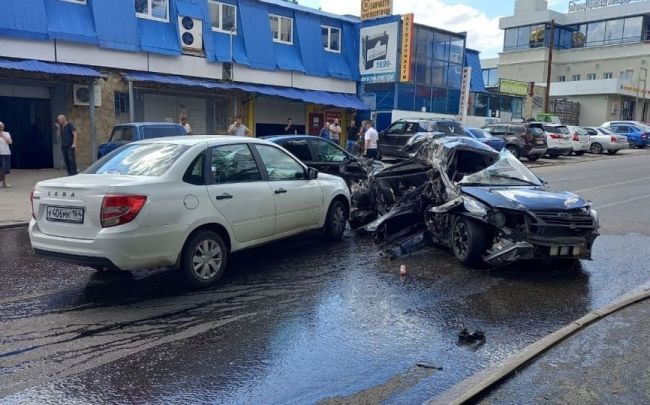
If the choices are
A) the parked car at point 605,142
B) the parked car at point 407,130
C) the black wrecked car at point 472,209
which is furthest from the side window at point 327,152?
the parked car at point 605,142

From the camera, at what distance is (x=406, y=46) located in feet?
80.6

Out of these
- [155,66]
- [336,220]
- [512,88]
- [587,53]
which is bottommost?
[336,220]

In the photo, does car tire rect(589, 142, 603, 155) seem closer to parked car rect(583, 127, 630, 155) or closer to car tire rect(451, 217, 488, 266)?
parked car rect(583, 127, 630, 155)

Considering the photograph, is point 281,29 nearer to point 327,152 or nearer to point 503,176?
point 327,152

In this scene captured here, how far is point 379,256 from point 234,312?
2.84 m

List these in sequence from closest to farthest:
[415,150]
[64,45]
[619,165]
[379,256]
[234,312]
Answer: [234,312]
[379,256]
[415,150]
[64,45]
[619,165]

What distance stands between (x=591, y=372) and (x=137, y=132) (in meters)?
12.4

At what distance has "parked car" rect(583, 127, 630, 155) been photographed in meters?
29.3

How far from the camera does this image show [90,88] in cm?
1691

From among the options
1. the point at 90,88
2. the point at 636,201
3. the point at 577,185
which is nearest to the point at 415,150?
the point at 636,201

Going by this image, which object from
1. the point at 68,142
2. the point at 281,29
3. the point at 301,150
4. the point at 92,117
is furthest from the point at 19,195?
the point at 281,29

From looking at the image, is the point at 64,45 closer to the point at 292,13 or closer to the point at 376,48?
the point at 292,13

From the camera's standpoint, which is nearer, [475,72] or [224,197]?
[224,197]

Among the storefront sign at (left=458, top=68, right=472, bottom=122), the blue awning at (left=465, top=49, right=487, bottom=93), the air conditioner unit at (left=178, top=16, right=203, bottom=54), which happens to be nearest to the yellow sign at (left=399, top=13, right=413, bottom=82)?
the storefront sign at (left=458, top=68, right=472, bottom=122)
